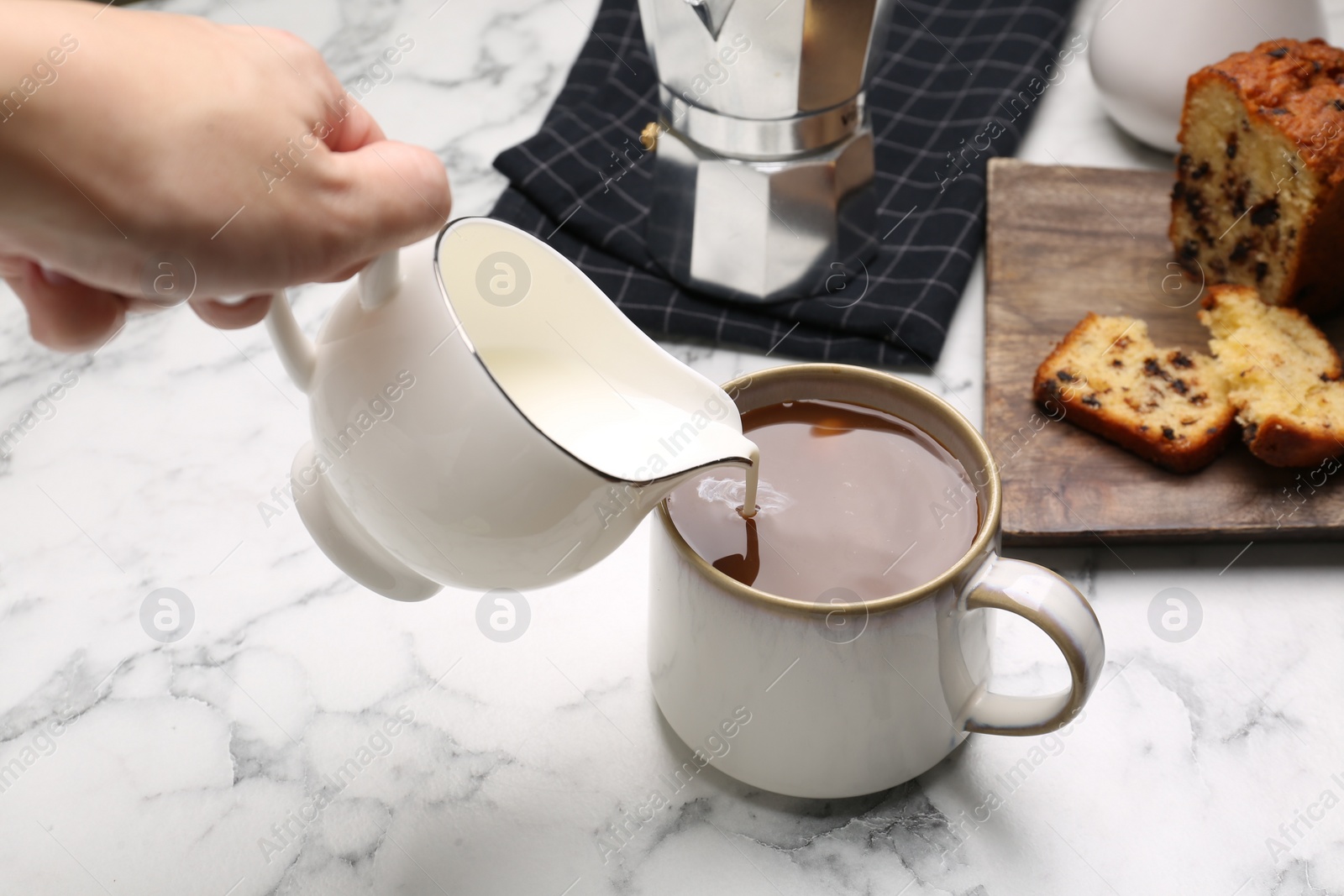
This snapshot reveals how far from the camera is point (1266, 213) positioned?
3.82 ft

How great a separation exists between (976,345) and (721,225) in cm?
31

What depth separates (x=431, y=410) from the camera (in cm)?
59

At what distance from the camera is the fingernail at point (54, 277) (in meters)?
0.69

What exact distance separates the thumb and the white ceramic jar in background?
1008 mm

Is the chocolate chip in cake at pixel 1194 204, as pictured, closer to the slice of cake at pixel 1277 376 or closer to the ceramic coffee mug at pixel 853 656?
the slice of cake at pixel 1277 376

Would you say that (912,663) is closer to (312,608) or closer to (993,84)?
(312,608)

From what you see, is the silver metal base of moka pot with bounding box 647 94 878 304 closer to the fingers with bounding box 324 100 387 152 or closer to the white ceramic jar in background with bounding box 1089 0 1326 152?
the white ceramic jar in background with bounding box 1089 0 1326 152

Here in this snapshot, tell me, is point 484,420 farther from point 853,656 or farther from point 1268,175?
point 1268,175

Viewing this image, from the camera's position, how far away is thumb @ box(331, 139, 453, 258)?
0.58 meters

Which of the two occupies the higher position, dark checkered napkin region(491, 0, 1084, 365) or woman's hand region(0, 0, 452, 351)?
woman's hand region(0, 0, 452, 351)

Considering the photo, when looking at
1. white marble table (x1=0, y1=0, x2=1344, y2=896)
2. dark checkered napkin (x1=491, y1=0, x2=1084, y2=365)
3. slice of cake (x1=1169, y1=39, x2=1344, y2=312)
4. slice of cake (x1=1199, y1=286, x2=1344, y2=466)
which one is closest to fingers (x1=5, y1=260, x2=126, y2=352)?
white marble table (x1=0, y1=0, x2=1344, y2=896)

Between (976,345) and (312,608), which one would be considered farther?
(976,345)

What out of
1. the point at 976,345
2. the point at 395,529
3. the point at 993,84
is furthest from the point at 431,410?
the point at 993,84

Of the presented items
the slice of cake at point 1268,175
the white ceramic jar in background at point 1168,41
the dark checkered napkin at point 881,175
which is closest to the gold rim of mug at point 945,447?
the dark checkered napkin at point 881,175
